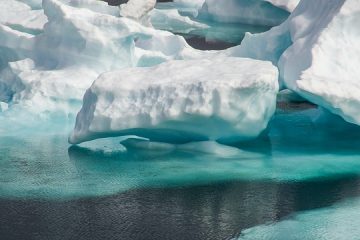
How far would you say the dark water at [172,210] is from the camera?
21.0 ft

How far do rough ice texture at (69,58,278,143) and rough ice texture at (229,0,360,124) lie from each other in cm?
50

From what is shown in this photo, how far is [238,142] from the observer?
351 inches

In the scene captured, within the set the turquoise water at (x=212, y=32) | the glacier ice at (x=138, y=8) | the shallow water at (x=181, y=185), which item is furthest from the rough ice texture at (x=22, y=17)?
the shallow water at (x=181, y=185)

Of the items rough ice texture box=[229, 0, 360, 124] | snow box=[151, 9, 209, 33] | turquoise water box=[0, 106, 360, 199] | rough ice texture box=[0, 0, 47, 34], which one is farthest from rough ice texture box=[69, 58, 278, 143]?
snow box=[151, 9, 209, 33]

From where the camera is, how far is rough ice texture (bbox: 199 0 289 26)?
19.0 metres

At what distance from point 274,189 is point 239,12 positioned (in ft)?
40.5

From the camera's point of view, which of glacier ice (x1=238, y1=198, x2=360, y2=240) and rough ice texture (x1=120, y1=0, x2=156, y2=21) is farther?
rough ice texture (x1=120, y1=0, x2=156, y2=21)

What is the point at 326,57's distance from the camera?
9.00 meters

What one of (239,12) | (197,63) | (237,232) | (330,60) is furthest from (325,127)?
(239,12)

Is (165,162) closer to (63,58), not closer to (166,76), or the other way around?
(166,76)

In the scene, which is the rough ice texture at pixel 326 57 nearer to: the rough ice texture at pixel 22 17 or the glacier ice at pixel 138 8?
the glacier ice at pixel 138 8

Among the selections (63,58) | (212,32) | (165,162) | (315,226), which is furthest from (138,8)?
(315,226)

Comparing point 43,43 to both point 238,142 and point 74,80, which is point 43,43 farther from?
point 238,142

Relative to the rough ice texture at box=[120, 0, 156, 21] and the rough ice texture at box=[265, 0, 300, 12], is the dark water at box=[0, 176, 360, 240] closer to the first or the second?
the rough ice texture at box=[120, 0, 156, 21]
